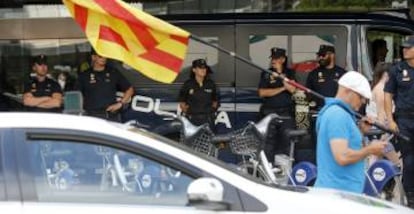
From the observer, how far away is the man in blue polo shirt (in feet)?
18.1

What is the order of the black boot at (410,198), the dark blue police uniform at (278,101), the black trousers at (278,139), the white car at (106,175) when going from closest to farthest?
the white car at (106,175) < the black boot at (410,198) < the black trousers at (278,139) < the dark blue police uniform at (278,101)

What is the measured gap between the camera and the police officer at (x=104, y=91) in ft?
31.8

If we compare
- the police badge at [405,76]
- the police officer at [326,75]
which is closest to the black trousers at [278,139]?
the police officer at [326,75]

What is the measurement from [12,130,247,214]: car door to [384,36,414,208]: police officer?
4.43 metres

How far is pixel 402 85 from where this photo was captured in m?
8.53

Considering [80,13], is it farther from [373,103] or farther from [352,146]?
[373,103]

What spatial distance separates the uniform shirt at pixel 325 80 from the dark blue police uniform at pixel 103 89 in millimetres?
2197

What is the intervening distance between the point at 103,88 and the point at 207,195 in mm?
5649

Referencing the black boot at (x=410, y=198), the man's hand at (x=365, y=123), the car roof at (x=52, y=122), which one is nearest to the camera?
the car roof at (x=52, y=122)

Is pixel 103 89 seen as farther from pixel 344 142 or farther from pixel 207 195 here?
pixel 207 195

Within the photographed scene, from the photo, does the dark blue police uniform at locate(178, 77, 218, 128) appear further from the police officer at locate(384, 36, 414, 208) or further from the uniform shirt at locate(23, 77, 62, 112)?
the police officer at locate(384, 36, 414, 208)

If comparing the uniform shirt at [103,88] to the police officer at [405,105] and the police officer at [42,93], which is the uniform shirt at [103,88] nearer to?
the police officer at [42,93]

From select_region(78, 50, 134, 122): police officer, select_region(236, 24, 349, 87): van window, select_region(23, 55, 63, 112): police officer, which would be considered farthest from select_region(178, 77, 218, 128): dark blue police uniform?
select_region(23, 55, 63, 112): police officer

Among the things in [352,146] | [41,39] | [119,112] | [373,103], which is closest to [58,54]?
[41,39]
